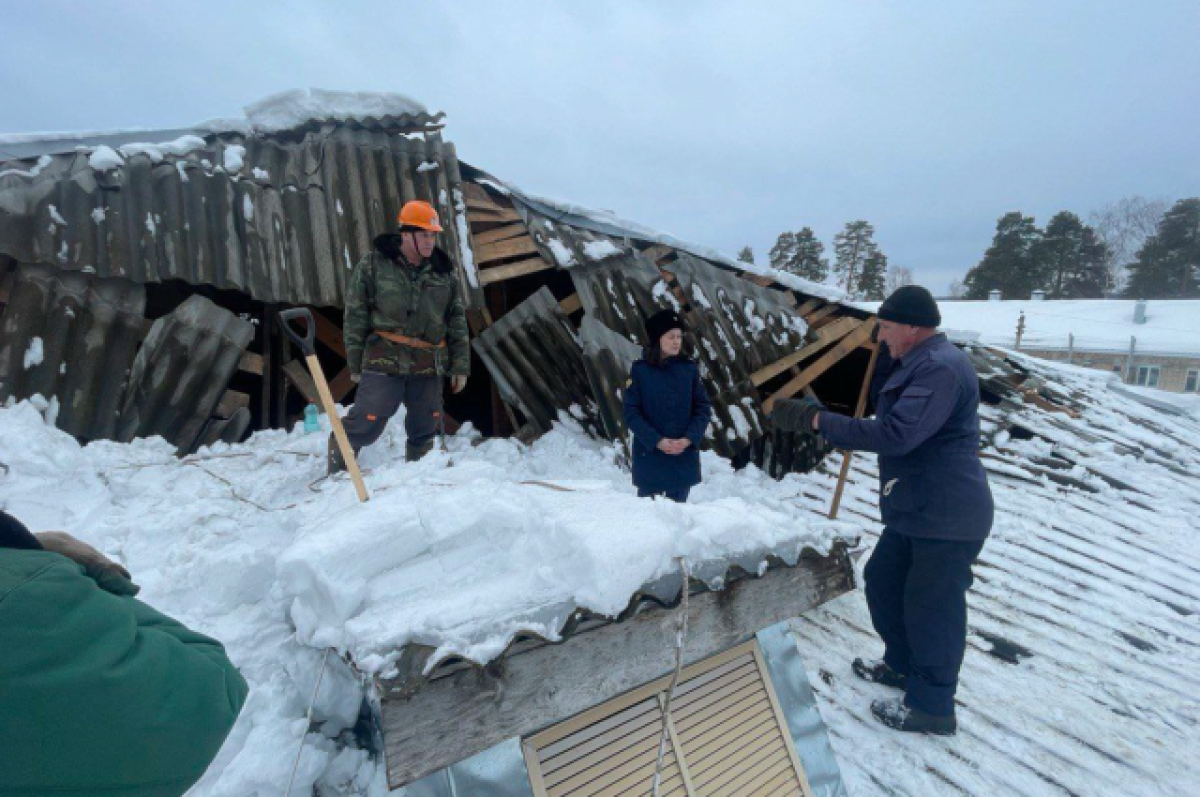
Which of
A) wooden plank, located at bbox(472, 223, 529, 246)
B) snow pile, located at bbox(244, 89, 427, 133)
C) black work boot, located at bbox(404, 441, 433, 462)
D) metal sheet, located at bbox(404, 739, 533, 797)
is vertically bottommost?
metal sheet, located at bbox(404, 739, 533, 797)

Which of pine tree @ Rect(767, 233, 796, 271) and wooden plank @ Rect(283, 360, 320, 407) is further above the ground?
pine tree @ Rect(767, 233, 796, 271)

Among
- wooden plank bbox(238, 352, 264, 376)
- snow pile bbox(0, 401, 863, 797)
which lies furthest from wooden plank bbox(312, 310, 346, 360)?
snow pile bbox(0, 401, 863, 797)

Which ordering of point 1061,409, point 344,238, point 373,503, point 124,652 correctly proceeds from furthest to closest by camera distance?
1. point 1061,409
2. point 344,238
3. point 373,503
4. point 124,652

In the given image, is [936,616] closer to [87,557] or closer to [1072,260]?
[87,557]

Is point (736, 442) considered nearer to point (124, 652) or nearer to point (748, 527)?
point (748, 527)

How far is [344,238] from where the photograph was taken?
5289 millimetres

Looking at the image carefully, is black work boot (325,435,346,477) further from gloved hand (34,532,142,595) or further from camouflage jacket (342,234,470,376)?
gloved hand (34,532,142,595)

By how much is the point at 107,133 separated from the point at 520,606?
608 cm

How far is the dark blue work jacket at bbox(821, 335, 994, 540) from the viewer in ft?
8.31

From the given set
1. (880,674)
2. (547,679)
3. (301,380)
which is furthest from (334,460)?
(880,674)

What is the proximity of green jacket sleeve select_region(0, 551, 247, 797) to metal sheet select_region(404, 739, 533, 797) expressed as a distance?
780mm

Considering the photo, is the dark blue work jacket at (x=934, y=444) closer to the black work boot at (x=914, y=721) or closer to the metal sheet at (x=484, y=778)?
the black work boot at (x=914, y=721)

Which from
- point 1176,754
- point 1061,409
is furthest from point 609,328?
point 1061,409

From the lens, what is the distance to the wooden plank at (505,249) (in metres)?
5.68
